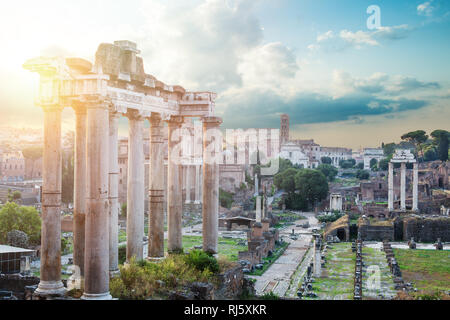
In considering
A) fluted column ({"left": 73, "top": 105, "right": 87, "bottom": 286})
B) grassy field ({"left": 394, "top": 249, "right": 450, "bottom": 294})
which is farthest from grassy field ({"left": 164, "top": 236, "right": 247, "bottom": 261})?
fluted column ({"left": 73, "top": 105, "right": 87, "bottom": 286})

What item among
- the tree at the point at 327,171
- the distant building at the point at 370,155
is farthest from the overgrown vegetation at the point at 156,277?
the distant building at the point at 370,155

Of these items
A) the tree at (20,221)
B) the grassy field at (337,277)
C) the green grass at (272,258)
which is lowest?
the green grass at (272,258)

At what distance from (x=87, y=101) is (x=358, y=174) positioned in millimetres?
83634

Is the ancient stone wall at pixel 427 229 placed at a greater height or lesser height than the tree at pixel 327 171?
lesser

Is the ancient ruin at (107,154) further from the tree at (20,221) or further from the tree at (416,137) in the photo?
the tree at (416,137)

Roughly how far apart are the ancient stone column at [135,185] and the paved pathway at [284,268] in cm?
798

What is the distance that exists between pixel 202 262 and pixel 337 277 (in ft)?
40.8

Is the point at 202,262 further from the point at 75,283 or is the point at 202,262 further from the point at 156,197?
the point at 75,283

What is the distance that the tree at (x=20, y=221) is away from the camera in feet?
89.6

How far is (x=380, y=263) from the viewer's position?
25.3 m

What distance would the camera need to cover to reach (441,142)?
6662 cm

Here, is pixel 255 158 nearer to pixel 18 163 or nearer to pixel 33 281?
pixel 18 163
